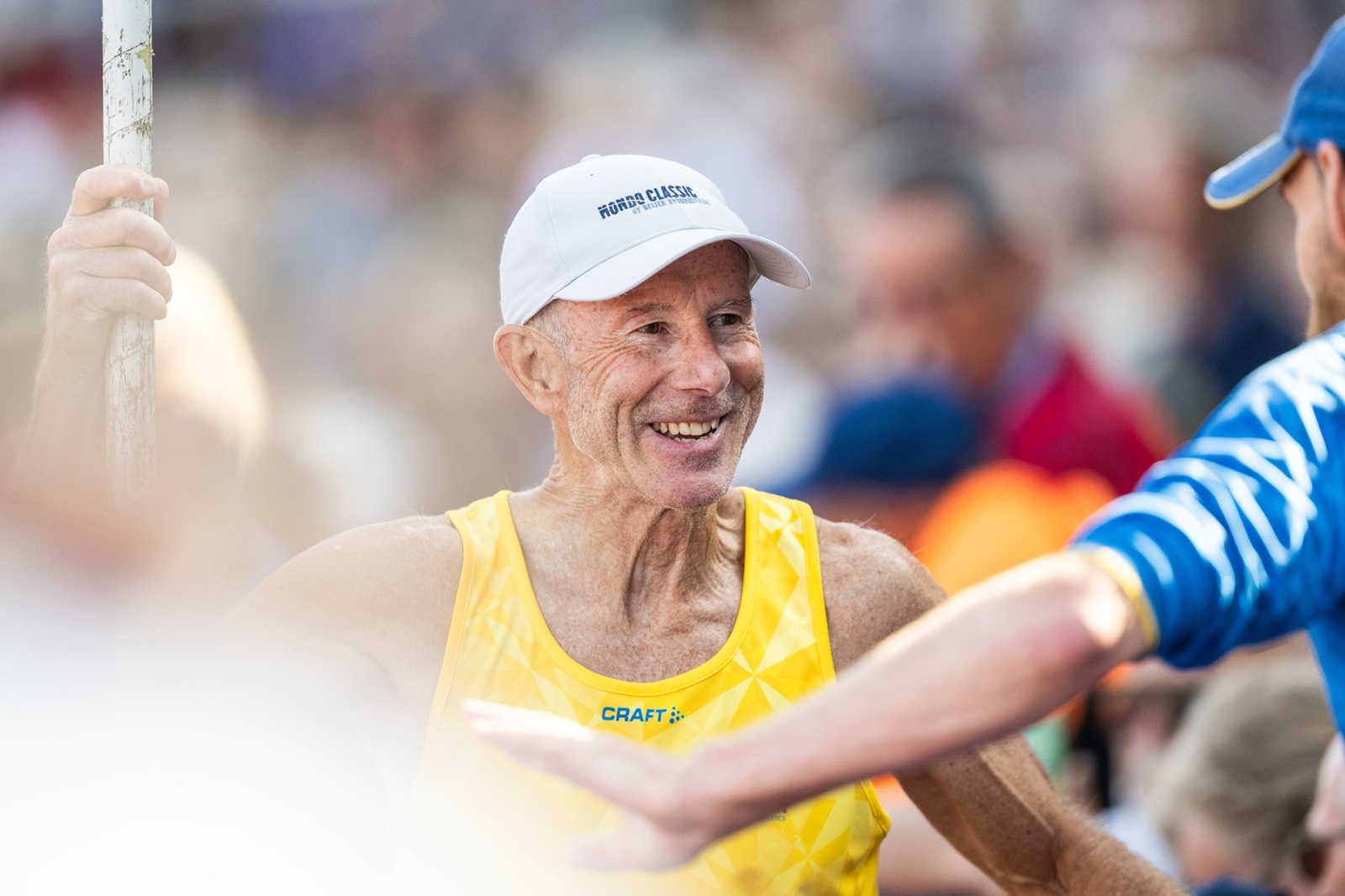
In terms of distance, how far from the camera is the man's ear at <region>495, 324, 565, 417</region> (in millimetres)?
2602

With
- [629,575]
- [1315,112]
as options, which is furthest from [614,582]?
[1315,112]

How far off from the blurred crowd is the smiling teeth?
850 millimetres

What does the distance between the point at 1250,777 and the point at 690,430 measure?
180cm

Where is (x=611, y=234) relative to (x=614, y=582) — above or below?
above

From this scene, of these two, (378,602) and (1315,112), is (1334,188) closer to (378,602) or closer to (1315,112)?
(1315,112)

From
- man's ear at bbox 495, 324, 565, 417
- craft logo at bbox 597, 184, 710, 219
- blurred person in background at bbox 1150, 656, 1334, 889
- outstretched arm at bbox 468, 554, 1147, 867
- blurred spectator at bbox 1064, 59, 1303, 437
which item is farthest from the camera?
blurred spectator at bbox 1064, 59, 1303, 437

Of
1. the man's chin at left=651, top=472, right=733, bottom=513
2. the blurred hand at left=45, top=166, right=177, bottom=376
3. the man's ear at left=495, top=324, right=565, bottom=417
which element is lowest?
the man's chin at left=651, top=472, right=733, bottom=513

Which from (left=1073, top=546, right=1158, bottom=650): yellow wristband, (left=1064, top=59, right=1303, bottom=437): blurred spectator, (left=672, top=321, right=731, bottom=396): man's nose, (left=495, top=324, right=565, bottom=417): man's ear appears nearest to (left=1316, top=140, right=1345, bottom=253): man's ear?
(left=1073, top=546, right=1158, bottom=650): yellow wristband

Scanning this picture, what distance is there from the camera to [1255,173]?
246 cm

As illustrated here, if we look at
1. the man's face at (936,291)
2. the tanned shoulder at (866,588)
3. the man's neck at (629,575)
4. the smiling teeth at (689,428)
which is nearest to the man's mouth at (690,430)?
the smiling teeth at (689,428)

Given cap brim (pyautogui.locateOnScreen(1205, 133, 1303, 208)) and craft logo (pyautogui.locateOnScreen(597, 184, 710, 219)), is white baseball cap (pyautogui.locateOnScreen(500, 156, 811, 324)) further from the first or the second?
cap brim (pyautogui.locateOnScreen(1205, 133, 1303, 208))

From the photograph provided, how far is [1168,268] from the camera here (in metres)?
6.03

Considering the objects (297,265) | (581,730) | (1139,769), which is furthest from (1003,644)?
(297,265)

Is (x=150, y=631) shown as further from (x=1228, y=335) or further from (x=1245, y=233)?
(x=1245, y=233)
